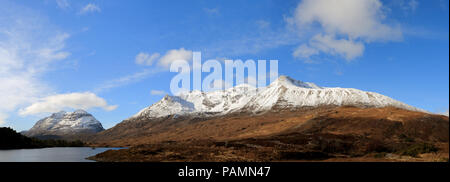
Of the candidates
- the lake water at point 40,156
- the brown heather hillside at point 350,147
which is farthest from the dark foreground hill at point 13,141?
the brown heather hillside at point 350,147

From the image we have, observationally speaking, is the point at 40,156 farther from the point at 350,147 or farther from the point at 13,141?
the point at 350,147

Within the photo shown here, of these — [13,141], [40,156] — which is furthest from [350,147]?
[13,141]

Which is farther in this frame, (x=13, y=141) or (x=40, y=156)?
(x=13, y=141)

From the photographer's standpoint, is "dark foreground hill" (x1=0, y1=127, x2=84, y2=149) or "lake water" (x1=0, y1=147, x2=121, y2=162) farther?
"dark foreground hill" (x1=0, y1=127, x2=84, y2=149)

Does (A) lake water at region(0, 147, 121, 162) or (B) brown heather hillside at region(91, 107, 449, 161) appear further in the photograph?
(A) lake water at region(0, 147, 121, 162)

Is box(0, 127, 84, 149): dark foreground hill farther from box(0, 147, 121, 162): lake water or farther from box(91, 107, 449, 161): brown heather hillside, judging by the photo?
box(91, 107, 449, 161): brown heather hillside

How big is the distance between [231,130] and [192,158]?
11409 cm

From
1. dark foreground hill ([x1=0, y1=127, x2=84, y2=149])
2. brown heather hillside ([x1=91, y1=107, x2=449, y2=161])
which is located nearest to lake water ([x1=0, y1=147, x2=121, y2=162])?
brown heather hillside ([x1=91, y1=107, x2=449, y2=161])

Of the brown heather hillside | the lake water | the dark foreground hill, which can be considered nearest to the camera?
the brown heather hillside

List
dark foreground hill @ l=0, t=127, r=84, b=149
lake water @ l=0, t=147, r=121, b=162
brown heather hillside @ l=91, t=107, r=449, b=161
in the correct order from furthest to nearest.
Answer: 1. dark foreground hill @ l=0, t=127, r=84, b=149
2. lake water @ l=0, t=147, r=121, b=162
3. brown heather hillside @ l=91, t=107, r=449, b=161

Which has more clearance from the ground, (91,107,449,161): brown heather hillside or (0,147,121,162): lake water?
(91,107,449,161): brown heather hillside

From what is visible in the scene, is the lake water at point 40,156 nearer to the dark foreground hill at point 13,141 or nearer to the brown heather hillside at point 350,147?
the brown heather hillside at point 350,147
